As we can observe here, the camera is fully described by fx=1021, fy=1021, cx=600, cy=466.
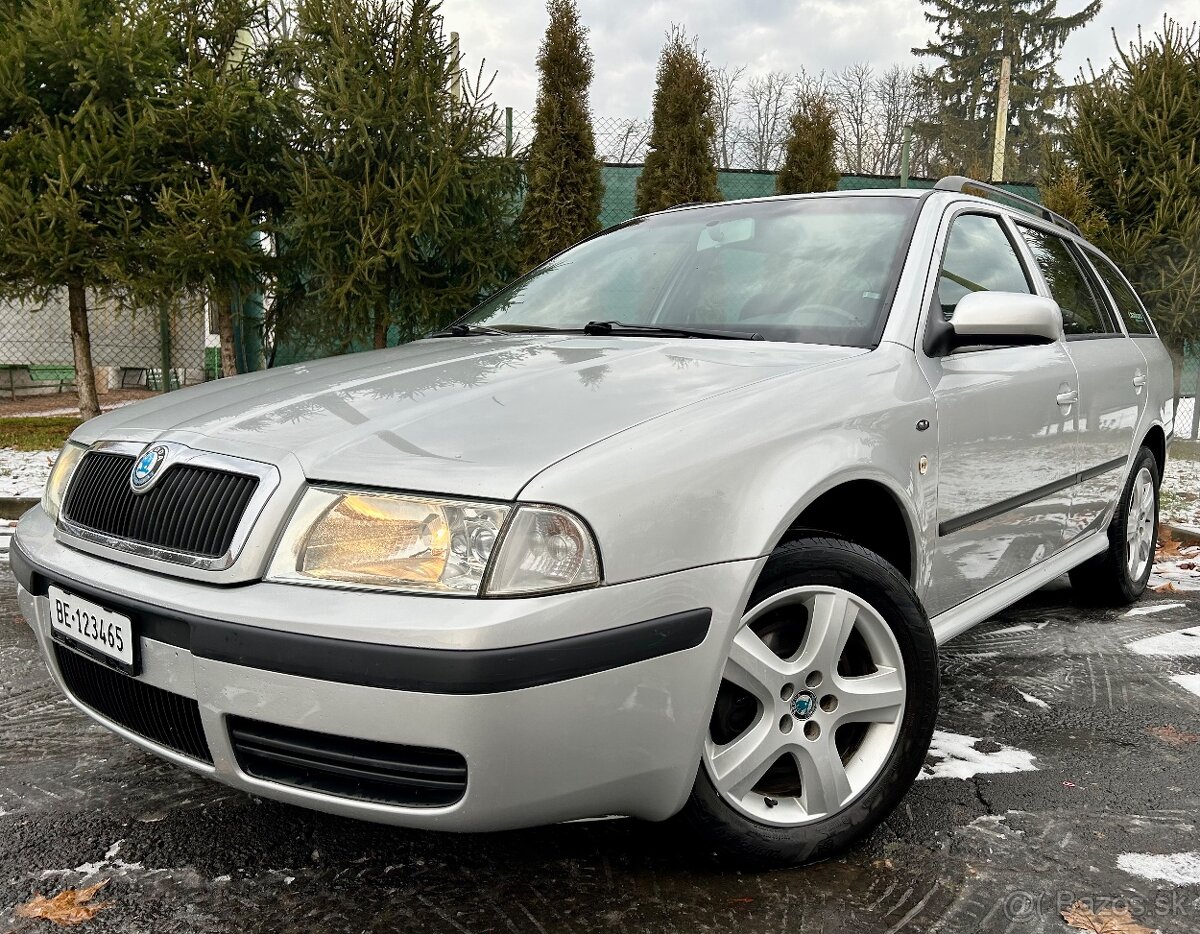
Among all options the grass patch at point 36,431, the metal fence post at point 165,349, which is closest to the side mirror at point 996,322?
the grass patch at point 36,431

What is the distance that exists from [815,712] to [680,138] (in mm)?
9022

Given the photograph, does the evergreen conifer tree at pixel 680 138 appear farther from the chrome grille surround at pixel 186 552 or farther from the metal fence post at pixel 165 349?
the chrome grille surround at pixel 186 552

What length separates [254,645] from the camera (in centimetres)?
170

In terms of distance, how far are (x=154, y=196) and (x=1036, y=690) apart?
7.70 metres

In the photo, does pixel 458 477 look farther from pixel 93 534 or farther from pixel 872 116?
pixel 872 116

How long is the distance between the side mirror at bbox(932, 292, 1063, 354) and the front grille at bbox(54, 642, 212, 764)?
6.37ft

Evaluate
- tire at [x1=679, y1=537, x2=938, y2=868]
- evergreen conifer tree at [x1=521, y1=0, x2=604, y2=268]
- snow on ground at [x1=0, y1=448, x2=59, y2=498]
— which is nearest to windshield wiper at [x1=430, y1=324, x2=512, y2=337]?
tire at [x1=679, y1=537, x2=938, y2=868]

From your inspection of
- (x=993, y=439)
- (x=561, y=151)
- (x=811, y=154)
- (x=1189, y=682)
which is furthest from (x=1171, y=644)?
(x=811, y=154)

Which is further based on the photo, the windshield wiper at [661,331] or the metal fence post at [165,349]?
the metal fence post at [165,349]

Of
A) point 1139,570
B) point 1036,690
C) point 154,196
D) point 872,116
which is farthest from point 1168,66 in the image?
point 872,116

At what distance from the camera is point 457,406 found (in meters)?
2.04

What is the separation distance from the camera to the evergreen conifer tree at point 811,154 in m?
11.1

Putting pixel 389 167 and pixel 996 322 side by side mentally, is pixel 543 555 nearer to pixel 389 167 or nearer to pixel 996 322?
pixel 996 322

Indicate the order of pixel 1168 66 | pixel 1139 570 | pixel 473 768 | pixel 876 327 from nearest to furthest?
pixel 473 768, pixel 876 327, pixel 1139 570, pixel 1168 66
